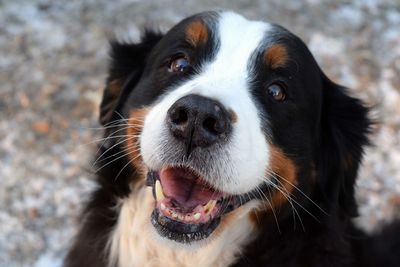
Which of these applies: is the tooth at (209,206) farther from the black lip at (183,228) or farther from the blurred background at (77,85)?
the blurred background at (77,85)

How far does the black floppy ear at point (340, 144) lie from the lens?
2932 millimetres

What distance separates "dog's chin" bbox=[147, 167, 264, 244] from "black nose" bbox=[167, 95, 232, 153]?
21 cm

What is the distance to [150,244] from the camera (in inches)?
115

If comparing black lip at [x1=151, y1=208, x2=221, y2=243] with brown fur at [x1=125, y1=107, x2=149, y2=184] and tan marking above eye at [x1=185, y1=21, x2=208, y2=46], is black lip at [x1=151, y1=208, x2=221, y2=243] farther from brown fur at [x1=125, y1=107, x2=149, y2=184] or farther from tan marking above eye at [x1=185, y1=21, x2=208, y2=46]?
tan marking above eye at [x1=185, y1=21, x2=208, y2=46]

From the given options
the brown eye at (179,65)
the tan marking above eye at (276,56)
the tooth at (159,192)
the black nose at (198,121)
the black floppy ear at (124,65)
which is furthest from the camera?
the black floppy ear at (124,65)

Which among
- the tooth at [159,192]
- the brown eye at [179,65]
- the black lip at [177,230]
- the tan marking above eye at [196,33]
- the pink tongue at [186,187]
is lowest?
the black lip at [177,230]

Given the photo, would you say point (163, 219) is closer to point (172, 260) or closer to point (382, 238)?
point (172, 260)

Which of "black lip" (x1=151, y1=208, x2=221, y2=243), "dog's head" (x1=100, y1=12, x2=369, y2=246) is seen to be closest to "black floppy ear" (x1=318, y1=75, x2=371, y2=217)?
"dog's head" (x1=100, y1=12, x2=369, y2=246)

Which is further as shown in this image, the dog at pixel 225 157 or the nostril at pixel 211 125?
the dog at pixel 225 157

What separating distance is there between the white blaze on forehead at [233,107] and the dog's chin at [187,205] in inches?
4.2

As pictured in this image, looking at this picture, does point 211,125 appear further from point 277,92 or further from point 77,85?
point 77,85

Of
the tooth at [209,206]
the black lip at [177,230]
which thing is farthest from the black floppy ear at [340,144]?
the black lip at [177,230]

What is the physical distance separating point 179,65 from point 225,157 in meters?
0.63

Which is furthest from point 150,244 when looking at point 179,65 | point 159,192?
point 179,65
